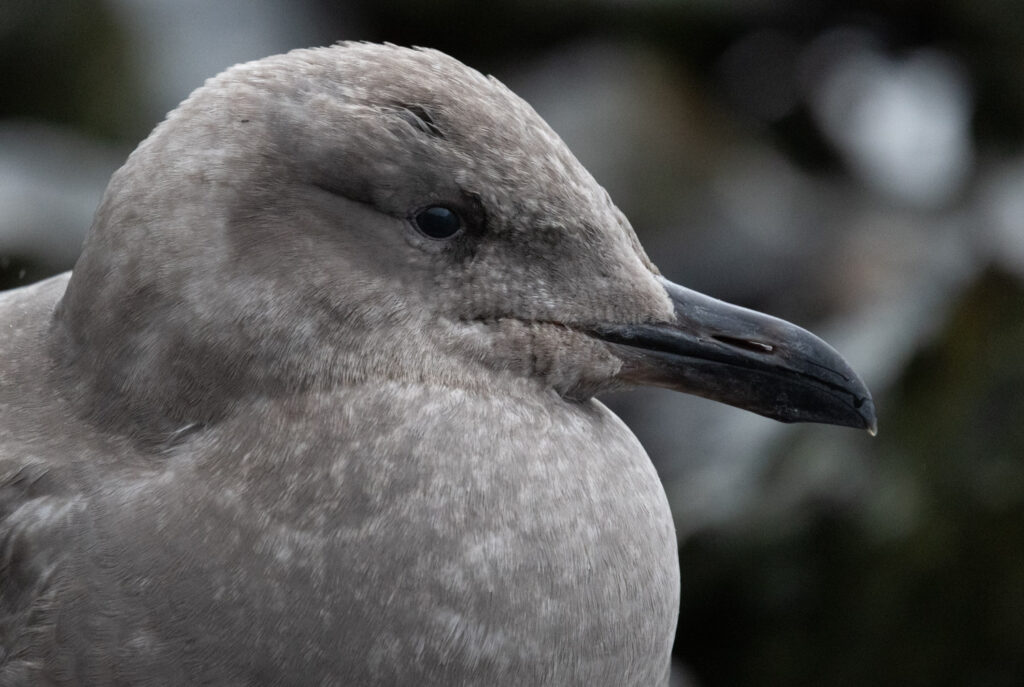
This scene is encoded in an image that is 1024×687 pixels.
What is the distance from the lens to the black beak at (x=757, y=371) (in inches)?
88.6

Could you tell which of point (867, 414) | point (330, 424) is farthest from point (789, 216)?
point (330, 424)

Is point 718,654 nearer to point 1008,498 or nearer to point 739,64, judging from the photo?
point 1008,498

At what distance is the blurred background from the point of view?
167 inches

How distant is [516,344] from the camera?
2141 mm

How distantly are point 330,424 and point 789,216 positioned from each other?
225 inches

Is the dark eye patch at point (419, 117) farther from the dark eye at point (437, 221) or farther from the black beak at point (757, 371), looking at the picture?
the black beak at point (757, 371)

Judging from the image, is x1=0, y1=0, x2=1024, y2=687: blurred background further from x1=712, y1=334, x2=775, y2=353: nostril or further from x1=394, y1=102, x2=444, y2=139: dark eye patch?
x1=394, y1=102, x2=444, y2=139: dark eye patch

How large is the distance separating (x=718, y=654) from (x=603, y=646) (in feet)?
8.90

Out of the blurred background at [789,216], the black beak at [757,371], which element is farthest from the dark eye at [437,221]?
the blurred background at [789,216]

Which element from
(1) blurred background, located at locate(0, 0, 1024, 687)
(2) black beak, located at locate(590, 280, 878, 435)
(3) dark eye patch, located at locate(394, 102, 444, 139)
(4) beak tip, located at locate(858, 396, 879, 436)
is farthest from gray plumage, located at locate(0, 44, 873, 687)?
(1) blurred background, located at locate(0, 0, 1024, 687)

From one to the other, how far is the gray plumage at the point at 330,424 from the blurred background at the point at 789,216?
7.60ft

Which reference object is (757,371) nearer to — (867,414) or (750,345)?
(750,345)

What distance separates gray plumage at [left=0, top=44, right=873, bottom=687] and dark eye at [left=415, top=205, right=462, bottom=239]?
14 millimetres

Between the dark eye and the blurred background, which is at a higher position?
the dark eye
